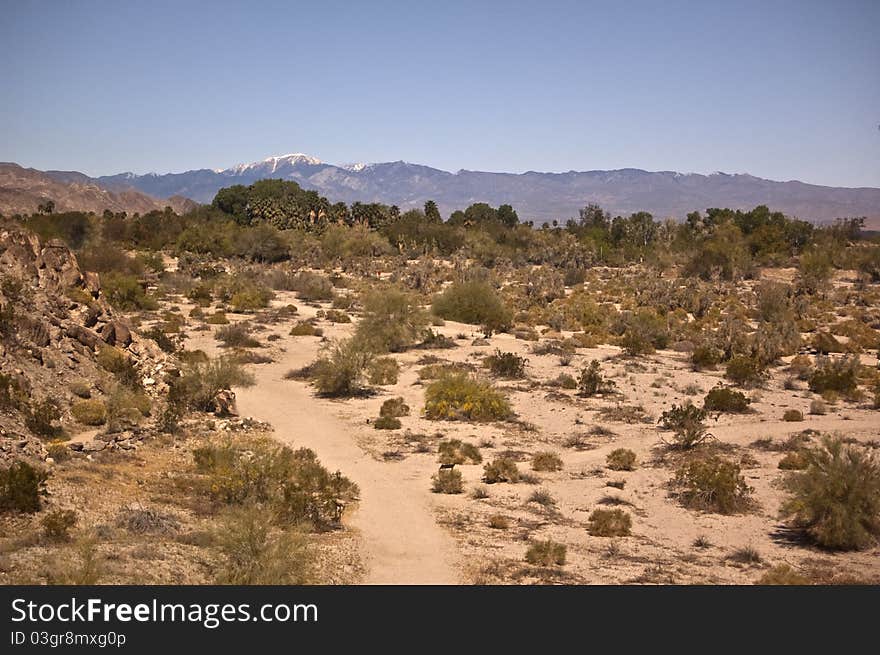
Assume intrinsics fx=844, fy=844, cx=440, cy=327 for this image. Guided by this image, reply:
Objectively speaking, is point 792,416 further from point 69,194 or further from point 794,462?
point 69,194

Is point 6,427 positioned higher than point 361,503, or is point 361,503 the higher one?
point 6,427

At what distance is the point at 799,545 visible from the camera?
52.5 ft

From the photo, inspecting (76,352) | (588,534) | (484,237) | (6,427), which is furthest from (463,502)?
(484,237)

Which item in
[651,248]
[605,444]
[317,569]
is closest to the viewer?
[317,569]

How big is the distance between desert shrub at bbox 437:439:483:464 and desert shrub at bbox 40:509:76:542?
32.2ft

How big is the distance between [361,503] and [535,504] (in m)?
3.81

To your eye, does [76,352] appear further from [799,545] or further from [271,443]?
[799,545]

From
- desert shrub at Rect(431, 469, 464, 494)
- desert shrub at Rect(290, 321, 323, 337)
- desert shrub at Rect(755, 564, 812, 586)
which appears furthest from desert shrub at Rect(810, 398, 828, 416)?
desert shrub at Rect(290, 321, 323, 337)

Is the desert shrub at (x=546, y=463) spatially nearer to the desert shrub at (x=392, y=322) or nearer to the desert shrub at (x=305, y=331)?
the desert shrub at (x=392, y=322)

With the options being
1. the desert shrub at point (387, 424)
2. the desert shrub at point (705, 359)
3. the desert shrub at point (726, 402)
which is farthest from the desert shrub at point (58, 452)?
the desert shrub at point (705, 359)

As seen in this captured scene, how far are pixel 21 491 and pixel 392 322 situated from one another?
23.8 m

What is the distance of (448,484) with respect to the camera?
63.5 ft

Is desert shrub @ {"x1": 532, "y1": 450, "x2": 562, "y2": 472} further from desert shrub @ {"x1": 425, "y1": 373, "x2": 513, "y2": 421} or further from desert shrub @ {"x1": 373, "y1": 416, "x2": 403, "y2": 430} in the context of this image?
desert shrub @ {"x1": 373, "y1": 416, "x2": 403, "y2": 430}

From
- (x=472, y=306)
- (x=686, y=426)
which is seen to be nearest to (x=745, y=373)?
(x=686, y=426)
